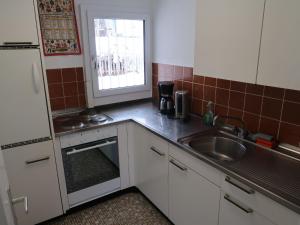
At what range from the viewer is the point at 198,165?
1.62 metres

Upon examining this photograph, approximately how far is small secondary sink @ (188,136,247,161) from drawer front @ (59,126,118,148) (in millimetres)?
820

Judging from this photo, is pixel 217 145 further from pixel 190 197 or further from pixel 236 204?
pixel 236 204

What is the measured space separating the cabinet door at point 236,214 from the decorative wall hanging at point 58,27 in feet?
6.38

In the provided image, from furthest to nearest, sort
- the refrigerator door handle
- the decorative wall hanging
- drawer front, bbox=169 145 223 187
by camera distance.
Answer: the decorative wall hanging → the refrigerator door handle → drawer front, bbox=169 145 223 187

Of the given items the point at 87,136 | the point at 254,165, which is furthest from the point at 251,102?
the point at 87,136

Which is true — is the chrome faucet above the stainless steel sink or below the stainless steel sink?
above

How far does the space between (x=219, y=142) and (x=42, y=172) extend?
1480 millimetres

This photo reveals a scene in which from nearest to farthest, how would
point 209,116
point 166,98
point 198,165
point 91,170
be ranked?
point 198,165 → point 209,116 → point 91,170 → point 166,98

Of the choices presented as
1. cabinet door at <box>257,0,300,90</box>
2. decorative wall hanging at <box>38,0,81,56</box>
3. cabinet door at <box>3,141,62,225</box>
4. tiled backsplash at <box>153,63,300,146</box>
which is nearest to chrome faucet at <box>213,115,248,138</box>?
tiled backsplash at <box>153,63,300,146</box>

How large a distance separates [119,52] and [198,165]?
159cm

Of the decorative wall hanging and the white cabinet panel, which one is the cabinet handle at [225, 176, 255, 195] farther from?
the decorative wall hanging

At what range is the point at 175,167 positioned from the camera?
1855mm

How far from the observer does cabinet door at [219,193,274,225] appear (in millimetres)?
1292

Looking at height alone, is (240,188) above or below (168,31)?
below
